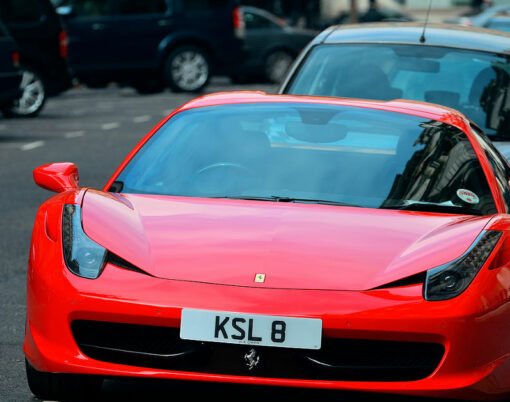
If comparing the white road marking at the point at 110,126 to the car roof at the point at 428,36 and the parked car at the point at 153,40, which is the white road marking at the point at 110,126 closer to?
the parked car at the point at 153,40

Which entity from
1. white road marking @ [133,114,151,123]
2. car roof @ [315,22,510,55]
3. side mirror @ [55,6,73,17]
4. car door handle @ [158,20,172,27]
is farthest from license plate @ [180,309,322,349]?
car door handle @ [158,20,172,27]

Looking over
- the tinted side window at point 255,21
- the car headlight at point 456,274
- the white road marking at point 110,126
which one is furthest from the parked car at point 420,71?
the tinted side window at point 255,21

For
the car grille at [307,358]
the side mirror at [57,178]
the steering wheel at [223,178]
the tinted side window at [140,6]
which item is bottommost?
the tinted side window at [140,6]

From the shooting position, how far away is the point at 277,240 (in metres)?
4.38

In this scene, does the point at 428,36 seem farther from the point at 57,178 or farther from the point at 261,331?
the point at 261,331

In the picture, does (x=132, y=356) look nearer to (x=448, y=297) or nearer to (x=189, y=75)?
(x=448, y=297)

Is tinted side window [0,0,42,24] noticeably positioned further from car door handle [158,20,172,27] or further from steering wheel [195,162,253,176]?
steering wheel [195,162,253,176]

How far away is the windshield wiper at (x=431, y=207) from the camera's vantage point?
485 centimetres

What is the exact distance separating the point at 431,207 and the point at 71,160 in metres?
9.28

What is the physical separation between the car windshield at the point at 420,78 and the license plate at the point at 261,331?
160 inches

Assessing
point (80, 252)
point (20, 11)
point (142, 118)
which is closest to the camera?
point (80, 252)

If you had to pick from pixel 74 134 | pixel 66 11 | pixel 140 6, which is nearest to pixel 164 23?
pixel 140 6

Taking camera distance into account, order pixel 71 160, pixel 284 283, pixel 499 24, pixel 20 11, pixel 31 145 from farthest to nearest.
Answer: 1. pixel 20 11
2. pixel 499 24
3. pixel 31 145
4. pixel 71 160
5. pixel 284 283

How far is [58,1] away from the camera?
75.7 feet
